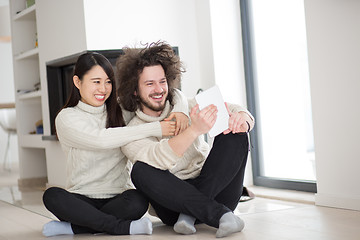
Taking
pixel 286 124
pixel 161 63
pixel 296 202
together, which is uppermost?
pixel 161 63

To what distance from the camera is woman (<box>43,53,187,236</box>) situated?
7.51 feet

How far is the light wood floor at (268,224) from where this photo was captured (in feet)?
7.00

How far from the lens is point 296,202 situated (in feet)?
9.93

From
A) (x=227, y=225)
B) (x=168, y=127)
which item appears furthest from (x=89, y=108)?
(x=227, y=225)

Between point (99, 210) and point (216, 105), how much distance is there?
2.25ft

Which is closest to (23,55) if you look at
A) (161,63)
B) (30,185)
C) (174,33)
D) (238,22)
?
(30,185)

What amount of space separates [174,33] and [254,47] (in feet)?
1.88

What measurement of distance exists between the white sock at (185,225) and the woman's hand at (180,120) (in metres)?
0.35

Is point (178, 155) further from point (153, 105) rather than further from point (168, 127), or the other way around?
point (153, 105)

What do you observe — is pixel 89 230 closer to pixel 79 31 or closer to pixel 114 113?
pixel 114 113

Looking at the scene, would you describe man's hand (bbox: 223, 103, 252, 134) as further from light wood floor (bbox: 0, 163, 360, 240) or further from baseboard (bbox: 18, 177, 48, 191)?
baseboard (bbox: 18, 177, 48, 191)

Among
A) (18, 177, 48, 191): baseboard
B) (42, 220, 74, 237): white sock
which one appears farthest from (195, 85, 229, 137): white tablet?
(18, 177, 48, 191): baseboard

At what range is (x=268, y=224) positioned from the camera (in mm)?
2389

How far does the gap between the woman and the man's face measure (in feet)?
0.34
